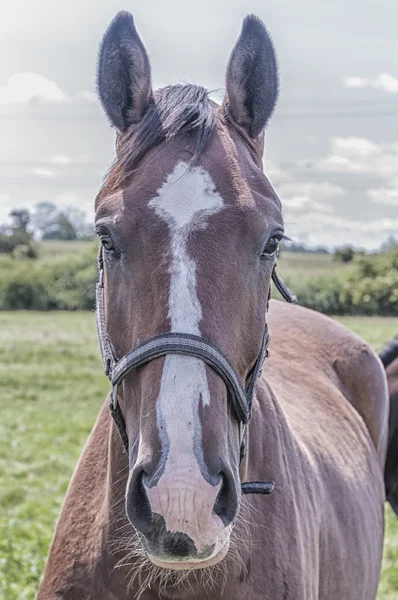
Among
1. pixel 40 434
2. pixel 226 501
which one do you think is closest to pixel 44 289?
pixel 40 434

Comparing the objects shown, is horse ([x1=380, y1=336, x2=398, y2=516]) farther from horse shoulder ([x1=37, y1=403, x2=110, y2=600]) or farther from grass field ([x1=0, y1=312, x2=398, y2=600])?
horse shoulder ([x1=37, y1=403, x2=110, y2=600])

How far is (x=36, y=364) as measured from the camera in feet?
56.8

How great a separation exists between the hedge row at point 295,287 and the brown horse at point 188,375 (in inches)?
1007

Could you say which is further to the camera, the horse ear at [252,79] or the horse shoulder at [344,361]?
the horse shoulder at [344,361]

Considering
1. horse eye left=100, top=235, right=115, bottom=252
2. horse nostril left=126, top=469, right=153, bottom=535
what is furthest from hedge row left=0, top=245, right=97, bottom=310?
horse nostril left=126, top=469, right=153, bottom=535

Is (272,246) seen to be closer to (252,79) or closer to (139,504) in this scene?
(252,79)

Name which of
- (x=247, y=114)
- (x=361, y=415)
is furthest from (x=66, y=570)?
(x=361, y=415)

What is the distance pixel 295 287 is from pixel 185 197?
103 ft

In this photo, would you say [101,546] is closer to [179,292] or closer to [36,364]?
[179,292]

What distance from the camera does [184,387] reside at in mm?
1773

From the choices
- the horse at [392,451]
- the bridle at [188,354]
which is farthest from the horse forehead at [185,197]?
the horse at [392,451]

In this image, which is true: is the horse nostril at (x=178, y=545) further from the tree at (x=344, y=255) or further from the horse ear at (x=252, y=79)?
the tree at (x=344, y=255)

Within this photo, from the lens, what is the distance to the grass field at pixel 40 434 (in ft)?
19.0

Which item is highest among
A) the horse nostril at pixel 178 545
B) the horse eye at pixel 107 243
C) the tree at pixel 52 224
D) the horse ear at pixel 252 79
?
the horse ear at pixel 252 79
